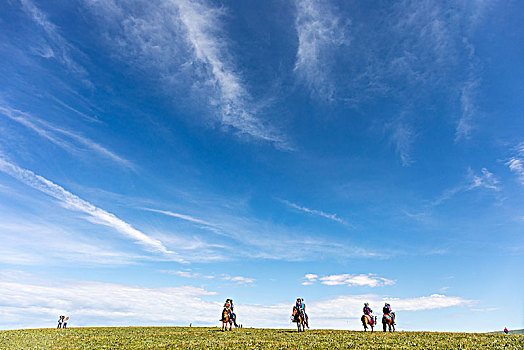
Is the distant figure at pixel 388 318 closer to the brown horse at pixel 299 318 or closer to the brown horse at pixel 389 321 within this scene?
the brown horse at pixel 389 321

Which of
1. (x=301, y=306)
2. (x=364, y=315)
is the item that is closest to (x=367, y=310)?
(x=364, y=315)

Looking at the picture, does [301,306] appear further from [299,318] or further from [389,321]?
[389,321]

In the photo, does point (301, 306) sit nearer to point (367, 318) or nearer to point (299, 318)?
point (299, 318)

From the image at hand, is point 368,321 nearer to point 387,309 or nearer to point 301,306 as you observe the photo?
point 387,309

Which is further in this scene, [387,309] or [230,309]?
[230,309]

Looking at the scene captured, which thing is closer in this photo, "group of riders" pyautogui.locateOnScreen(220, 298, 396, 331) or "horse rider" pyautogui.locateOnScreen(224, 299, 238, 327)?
"group of riders" pyautogui.locateOnScreen(220, 298, 396, 331)

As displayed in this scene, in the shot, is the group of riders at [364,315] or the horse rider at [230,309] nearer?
the group of riders at [364,315]

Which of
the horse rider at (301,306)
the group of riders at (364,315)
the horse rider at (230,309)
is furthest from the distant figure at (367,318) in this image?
the horse rider at (230,309)

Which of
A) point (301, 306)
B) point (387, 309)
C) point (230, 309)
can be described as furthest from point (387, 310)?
point (230, 309)

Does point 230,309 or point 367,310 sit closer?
point 367,310

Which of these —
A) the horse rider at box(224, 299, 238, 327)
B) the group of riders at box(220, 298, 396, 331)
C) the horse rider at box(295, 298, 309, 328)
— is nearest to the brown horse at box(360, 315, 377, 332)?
the group of riders at box(220, 298, 396, 331)

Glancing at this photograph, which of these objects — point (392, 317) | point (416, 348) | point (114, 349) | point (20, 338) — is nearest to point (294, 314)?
point (392, 317)

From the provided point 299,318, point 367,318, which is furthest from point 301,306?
point 367,318

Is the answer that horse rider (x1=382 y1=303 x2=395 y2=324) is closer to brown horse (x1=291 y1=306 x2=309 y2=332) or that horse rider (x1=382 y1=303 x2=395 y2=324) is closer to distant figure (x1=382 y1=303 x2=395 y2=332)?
distant figure (x1=382 y1=303 x2=395 y2=332)
